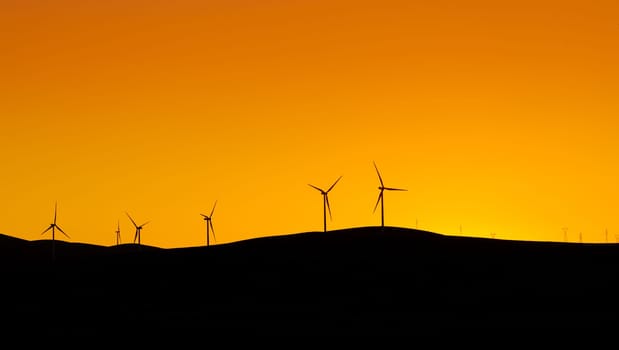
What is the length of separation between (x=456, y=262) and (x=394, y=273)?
9.76m

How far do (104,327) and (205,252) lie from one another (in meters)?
62.4

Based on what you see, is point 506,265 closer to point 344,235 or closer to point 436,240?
point 436,240

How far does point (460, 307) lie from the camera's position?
427ft

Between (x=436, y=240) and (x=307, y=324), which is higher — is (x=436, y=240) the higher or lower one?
the higher one

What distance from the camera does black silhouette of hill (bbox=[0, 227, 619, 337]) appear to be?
121m

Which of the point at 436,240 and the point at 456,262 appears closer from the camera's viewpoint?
the point at 456,262

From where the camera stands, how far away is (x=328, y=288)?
5763 inches

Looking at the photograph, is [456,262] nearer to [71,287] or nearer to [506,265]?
[506,265]

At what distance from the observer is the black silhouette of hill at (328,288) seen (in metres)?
121

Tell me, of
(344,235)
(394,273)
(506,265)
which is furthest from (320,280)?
(344,235)

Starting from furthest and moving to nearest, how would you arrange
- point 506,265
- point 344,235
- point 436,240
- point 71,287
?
1. point 344,235
2. point 436,240
3. point 71,287
4. point 506,265

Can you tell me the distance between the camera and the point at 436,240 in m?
181

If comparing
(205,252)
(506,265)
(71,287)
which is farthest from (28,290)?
(506,265)

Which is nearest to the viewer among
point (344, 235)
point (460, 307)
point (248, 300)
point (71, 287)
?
point (460, 307)
